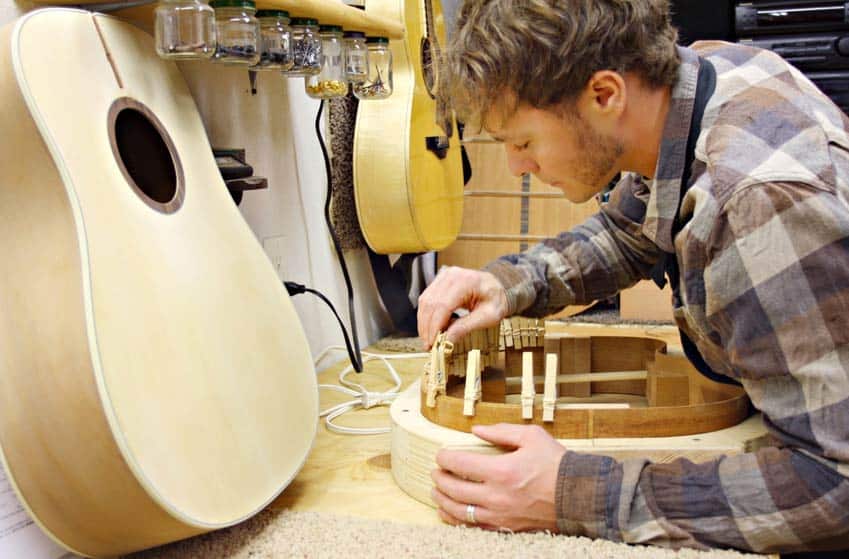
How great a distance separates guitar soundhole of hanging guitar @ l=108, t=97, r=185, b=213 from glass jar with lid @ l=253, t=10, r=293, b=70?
207 mm

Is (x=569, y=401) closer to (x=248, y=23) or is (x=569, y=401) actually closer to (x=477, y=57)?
(x=477, y=57)

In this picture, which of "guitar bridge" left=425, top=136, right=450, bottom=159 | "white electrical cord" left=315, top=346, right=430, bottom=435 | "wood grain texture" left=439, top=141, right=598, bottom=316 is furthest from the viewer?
"wood grain texture" left=439, top=141, right=598, bottom=316

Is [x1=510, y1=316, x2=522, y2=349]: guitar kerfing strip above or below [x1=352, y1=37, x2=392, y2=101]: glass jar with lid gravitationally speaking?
below

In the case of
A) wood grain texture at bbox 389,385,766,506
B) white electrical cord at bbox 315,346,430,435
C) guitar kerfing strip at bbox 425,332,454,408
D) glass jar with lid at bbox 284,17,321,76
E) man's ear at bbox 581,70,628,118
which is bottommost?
white electrical cord at bbox 315,346,430,435

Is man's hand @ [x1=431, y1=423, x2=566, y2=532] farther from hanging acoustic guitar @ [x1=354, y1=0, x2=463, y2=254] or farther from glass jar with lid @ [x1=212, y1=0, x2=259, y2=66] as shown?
hanging acoustic guitar @ [x1=354, y1=0, x2=463, y2=254]

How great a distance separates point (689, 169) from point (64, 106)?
2.03 feet

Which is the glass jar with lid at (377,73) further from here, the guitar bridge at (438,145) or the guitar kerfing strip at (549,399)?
the guitar kerfing strip at (549,399)

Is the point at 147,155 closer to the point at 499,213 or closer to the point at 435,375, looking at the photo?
the point at 435,375

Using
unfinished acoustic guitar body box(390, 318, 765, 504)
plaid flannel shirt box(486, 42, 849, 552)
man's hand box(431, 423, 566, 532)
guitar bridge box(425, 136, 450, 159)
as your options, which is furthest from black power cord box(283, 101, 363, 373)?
plaid flannel shirt box(486, 42, 849, 552)

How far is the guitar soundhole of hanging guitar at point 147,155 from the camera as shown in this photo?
2.80ft

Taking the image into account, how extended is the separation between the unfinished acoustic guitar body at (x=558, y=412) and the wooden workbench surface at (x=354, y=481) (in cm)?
3

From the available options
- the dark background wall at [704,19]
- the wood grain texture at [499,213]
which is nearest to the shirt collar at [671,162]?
the wood grain texture at [499,213]

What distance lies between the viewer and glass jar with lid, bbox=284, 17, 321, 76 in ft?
3.77

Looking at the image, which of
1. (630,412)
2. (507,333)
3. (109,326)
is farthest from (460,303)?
(109,326)
